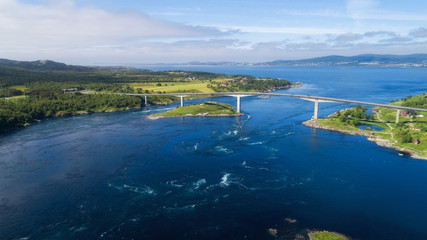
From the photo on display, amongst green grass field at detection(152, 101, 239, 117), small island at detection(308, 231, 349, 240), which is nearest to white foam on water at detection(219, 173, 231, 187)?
small island at detection(308, 231, 349, 240)

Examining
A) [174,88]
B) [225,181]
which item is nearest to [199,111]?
[225,181]

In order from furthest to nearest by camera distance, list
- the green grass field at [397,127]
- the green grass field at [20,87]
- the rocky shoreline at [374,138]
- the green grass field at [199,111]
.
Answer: the green grass field at [20,87] → the green grass field at [199,111] → the green grass field at [397,127] → the rocky shoreline at [374,138]

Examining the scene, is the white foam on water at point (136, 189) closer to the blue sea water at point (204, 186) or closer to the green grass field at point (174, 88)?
the blue sea water at point (204, 186)

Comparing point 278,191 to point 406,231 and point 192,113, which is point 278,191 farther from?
point 192,113

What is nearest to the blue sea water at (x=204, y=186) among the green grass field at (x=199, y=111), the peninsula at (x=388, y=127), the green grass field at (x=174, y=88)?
the peninsula at (x=388, y=127)

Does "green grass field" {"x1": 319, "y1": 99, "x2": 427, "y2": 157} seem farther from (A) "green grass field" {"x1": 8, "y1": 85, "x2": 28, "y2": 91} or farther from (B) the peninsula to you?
(A) "green grass field" {"x1": 8, "y1": 85, "x2": 28, "y2": 91}

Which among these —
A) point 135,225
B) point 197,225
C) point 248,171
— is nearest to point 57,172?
point 135,225
